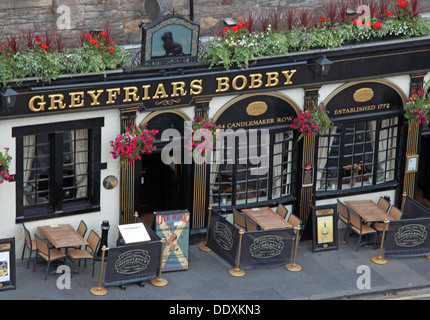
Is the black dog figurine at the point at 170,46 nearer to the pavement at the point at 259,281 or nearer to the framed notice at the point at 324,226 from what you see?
the pavement at the point at 259,281

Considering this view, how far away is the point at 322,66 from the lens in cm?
2000

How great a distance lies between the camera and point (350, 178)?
21.9m

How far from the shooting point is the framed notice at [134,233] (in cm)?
1830

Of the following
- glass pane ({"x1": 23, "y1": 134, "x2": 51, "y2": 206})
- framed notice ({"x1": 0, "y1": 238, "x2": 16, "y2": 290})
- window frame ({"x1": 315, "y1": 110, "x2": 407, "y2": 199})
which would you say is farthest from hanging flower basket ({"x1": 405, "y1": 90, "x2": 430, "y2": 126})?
framed notice ({"x1": 0, "y1": 238, "x2": 16, "y2": 290})

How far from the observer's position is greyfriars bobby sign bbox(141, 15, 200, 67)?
18.3 m

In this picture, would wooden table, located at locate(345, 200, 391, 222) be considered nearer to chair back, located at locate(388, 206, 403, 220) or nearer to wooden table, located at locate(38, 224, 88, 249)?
chair back, located at locate(388, 206, 403, 220)

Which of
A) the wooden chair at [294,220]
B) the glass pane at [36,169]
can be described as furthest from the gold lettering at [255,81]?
the glass pane at [36,169]

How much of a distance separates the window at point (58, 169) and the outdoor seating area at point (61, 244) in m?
0.35

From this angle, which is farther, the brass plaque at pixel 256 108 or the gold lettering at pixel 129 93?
the brass plaque at pixel 256 108

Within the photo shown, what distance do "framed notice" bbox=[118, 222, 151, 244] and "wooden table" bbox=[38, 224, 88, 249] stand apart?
805 mm

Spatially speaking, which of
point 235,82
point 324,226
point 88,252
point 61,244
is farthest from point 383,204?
point 61,244

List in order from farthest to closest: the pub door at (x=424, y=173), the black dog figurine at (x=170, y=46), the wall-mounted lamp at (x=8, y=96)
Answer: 1. the pub door at (x=424, y=173)
2. the black dog figurine at (x=170, y=46)
3. the wall-mounted lamp at (x=8, y=96)

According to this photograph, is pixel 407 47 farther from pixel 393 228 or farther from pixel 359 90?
pixel 393 228

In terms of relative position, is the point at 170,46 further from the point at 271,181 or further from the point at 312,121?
the point at 271,181
